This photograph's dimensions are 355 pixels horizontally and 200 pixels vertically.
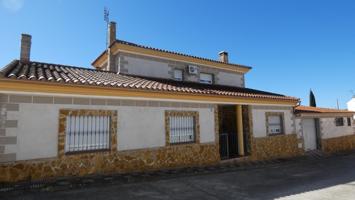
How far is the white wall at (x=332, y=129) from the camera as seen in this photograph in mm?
18703

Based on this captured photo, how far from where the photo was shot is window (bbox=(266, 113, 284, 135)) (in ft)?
48.1

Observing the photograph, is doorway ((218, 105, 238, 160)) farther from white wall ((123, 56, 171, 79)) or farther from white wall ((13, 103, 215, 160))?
white wall ((123, 56, 171, 79))

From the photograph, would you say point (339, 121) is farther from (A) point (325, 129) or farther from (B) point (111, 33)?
(B) point (111, 33)

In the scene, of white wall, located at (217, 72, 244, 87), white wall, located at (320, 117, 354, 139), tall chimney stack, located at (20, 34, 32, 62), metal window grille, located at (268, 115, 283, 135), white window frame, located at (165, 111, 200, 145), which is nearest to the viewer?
white window frame, located at (165, 111, 200, 145)

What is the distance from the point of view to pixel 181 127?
11180 mm

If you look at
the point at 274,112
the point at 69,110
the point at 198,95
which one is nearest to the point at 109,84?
the point at 69,110

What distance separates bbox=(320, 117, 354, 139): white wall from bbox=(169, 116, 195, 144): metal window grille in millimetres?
12126

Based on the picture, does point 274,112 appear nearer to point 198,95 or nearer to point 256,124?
point 256,124

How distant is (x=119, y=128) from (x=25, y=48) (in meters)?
6.28

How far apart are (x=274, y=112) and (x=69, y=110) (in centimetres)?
1139

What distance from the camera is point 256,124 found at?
14.0 meters

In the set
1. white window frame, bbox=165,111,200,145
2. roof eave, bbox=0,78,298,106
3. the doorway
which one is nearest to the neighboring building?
the doorway

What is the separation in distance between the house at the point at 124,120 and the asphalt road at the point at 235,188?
4.57 ft

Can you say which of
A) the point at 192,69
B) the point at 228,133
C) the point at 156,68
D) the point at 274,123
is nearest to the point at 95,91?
the point at 156,68
